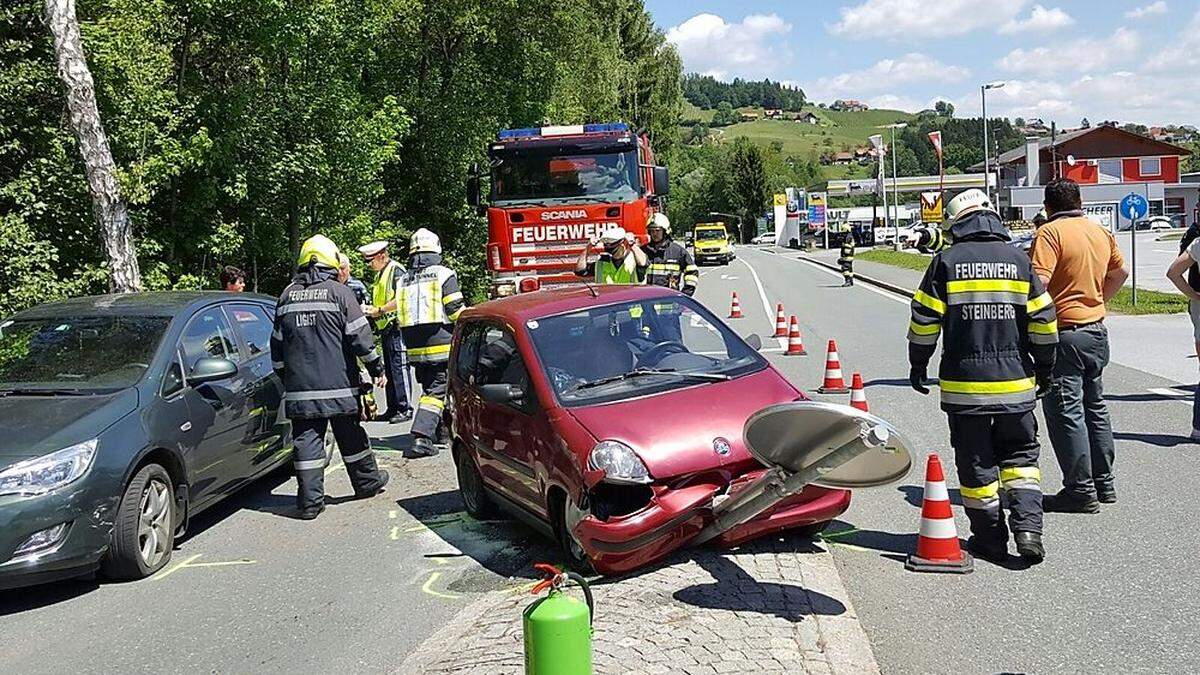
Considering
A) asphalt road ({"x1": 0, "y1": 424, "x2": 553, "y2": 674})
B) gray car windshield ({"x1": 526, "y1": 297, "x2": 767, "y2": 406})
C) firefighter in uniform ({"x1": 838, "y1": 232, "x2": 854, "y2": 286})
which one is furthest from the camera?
firefighter in uniform ({"x1": 838, "y1": 232, "x2": 854, "y2": 286})

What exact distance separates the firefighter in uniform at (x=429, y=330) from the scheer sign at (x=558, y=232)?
6.62m

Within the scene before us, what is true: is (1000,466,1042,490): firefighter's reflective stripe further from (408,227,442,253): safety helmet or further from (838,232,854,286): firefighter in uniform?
(838,232,854,286): firefighter in uniform

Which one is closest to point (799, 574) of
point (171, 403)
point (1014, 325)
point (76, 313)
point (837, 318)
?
point (1014, 325)

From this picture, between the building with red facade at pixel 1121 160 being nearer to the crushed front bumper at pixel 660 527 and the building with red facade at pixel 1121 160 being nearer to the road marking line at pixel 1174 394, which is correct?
the road marking line at pixel 1174 394

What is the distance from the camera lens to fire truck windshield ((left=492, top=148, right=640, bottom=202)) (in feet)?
54.1

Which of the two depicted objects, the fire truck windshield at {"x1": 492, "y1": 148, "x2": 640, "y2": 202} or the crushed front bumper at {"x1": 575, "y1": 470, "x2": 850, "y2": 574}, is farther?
the fire truck windshield at {"x1": 492, "y1": 148, "x2": 640, "y2": 202}

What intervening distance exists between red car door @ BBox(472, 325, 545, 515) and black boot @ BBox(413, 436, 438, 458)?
2603mm

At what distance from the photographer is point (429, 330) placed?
954 centimetres

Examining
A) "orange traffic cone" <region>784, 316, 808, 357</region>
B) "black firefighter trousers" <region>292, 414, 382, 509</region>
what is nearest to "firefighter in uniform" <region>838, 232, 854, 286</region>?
"orange traffic cone" <region>784, 316, 808, 357</region>

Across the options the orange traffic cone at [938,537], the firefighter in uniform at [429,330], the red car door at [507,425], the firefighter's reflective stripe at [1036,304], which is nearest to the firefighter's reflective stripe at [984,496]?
the orange traffic cone at [938,537]

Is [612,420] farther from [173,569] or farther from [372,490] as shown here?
[372,490]

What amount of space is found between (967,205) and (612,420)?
7.29 feet

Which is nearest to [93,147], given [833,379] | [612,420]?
[833,379]

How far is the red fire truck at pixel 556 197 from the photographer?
635 inches
